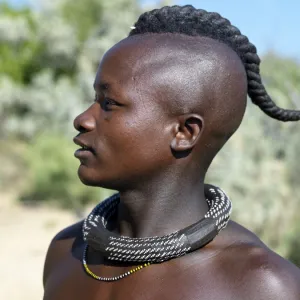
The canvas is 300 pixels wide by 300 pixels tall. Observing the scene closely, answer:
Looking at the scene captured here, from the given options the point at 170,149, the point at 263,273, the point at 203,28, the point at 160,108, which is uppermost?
the point at 203,28

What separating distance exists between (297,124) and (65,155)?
498 centimetres

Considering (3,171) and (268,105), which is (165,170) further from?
(3,171)

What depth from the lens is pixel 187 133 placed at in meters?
1.59

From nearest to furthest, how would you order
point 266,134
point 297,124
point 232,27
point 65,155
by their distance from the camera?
point 232,27
point 297,124
point 266,134
point 65,155

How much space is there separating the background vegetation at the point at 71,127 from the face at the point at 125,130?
10.4 feet

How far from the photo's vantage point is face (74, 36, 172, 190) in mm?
1566

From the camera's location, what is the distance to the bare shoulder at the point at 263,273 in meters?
1.49

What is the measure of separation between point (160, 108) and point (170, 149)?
110 mm

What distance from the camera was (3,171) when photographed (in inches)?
494

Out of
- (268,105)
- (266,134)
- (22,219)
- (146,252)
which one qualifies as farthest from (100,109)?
(22,219)

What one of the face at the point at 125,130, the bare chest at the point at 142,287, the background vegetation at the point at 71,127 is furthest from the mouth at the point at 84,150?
the background vegetation at the point at 71,127

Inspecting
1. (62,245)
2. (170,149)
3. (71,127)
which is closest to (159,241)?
(170,149)

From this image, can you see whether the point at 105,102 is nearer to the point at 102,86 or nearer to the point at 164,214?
the point at 102,86

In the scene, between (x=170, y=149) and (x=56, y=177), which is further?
(x=56, y=177)
